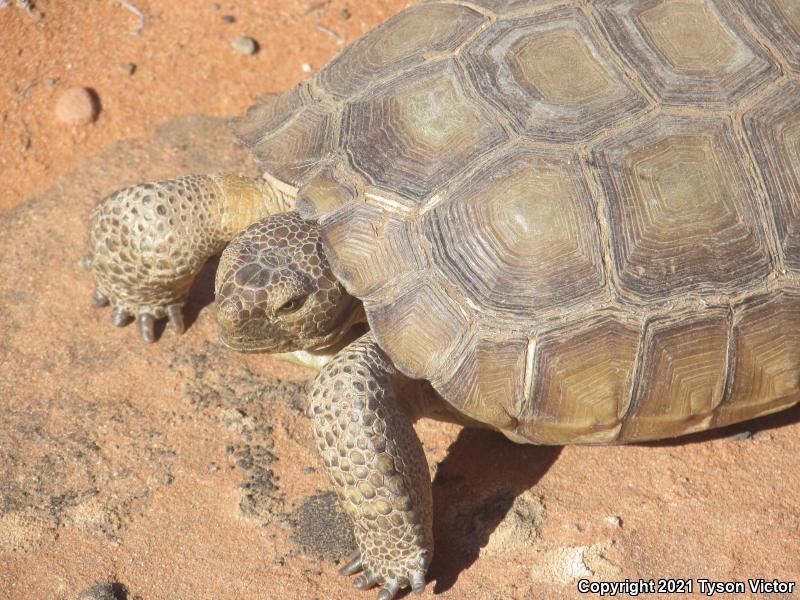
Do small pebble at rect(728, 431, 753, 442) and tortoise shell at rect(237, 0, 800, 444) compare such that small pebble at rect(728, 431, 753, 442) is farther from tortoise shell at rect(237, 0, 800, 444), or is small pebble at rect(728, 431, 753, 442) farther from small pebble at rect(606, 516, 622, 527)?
small pebble at rect(606, 516, 622, 527)

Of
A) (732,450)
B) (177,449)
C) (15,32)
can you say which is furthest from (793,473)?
(15,32)

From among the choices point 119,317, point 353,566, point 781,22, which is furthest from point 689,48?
point 119,317

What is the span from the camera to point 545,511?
13.4 ft

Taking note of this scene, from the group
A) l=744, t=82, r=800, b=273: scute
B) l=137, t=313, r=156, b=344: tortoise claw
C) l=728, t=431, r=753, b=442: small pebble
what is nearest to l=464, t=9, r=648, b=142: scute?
l=744, t=82, r=800, b=273: scute

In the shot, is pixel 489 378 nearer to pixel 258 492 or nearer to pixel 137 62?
pixel 258 492

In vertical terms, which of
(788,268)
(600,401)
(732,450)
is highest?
(788,268)

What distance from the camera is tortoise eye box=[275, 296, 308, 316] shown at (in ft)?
13.0

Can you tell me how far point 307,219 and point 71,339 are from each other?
1772 mm

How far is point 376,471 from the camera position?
368 centimetres

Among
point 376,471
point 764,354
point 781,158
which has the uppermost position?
point 781,158

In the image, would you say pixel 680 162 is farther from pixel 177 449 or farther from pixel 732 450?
pixel 177 449

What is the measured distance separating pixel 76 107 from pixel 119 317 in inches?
77.5

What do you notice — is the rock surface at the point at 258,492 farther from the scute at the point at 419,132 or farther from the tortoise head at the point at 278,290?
the scute at the point at 419,132

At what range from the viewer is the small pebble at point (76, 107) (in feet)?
19.7
